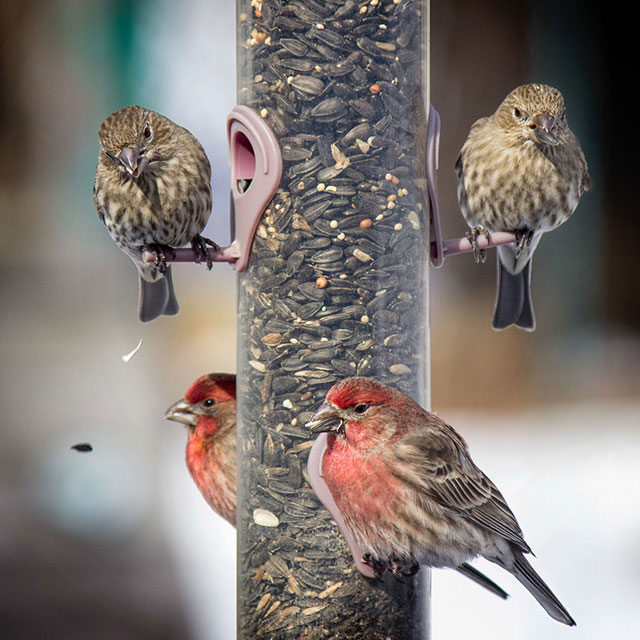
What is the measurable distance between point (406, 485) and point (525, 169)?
1.24 meters

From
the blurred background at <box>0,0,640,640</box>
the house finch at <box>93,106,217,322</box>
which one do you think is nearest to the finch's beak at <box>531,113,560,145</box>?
the house finch at <box>93,106,217,322</box>

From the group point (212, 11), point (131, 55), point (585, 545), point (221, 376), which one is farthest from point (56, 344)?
point (221, 376)

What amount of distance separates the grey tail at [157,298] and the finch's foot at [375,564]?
106cm

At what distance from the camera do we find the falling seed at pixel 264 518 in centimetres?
258

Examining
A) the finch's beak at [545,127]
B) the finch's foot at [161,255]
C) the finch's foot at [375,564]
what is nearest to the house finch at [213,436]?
the finch's foot at [161,255]

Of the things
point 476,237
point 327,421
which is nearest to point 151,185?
point 476,237

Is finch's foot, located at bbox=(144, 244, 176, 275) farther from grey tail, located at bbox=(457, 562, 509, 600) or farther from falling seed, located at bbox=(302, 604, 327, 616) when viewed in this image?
grey tail, located at bbox=(457, 562, 509, 600)

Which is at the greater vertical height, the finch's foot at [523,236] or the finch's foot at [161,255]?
the finch's foot at [523,236]

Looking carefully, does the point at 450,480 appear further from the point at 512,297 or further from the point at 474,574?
the point at 512,297

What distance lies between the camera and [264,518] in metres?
2.60

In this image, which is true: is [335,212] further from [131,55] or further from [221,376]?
→ [131,55]

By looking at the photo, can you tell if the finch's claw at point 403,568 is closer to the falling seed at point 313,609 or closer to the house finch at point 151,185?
the falling seed at point 313,609

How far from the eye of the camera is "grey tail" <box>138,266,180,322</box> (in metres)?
3.11

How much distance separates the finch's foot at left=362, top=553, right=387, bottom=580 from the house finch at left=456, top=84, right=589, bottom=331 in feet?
3.24
